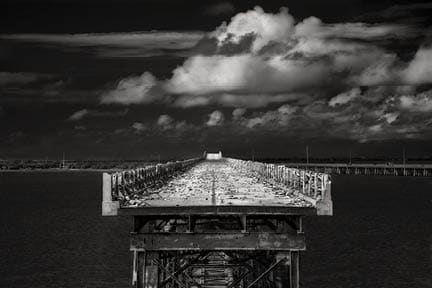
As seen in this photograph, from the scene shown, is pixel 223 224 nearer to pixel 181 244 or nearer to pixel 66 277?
pixel 181 244

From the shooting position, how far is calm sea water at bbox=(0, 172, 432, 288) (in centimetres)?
4344

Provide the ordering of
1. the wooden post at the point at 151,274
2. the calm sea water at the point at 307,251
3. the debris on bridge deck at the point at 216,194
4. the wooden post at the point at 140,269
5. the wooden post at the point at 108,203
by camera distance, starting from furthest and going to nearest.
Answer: the calm sea water at the point at 307,251 → the wooden post at the point at 151,274 → the debris on bridge deck at the point at 216,194 → the wooden post at the point at 108,203 → the wooden post at the point at 140,269

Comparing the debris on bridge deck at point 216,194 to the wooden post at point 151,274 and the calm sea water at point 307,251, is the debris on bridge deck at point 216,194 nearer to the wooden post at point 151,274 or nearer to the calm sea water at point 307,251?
the wooden post at point 151,274

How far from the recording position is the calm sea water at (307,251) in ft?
143

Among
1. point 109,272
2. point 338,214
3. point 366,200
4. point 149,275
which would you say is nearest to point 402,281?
point 109,272

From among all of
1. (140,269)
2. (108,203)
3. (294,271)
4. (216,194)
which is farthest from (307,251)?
(108,203)

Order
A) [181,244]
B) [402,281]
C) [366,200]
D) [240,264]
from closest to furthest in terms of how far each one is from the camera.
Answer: [181,244], [240,264], [402,281], [366,200]

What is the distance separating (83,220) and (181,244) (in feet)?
216

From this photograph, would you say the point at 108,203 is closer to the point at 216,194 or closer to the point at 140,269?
the point at 140,269

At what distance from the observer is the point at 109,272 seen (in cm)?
4559

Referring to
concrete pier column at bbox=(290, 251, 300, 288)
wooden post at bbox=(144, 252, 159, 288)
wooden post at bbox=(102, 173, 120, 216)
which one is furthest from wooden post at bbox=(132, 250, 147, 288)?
concrete pier column at bbox=(290, 251, 300, 288)

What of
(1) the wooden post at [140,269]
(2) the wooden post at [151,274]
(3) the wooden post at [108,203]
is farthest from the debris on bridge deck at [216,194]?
(2) the wooden post at [151,274]

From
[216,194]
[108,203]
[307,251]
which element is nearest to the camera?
[108,203]

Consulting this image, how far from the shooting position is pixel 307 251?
53625 mm
